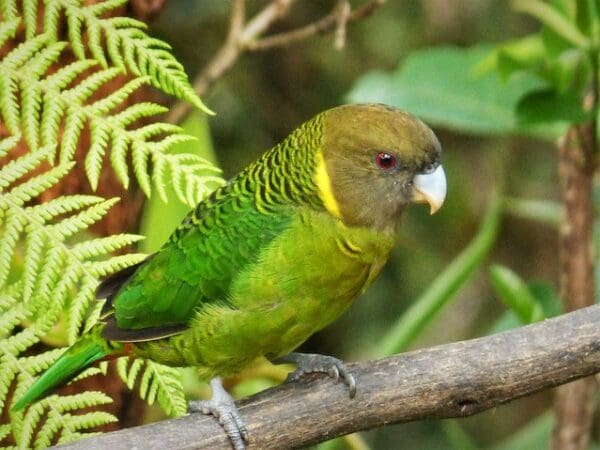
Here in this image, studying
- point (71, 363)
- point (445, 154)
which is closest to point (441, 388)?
point (71, 363)

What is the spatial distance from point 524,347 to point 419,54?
1.49 meters

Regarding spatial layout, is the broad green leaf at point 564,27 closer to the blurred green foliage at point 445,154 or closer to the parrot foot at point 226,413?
the blurred green foliage at point 445,154

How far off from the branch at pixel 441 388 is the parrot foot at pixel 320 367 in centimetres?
1

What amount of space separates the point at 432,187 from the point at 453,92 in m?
1.08

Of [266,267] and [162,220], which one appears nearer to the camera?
[266,267]

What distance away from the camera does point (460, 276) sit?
2359 mm

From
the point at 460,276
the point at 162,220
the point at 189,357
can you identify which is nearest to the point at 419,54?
the point at 460,276

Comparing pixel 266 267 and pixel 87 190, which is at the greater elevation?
pixel 87 190

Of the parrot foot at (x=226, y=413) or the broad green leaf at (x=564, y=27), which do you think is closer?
the parrot foot at (x=226, y=413)

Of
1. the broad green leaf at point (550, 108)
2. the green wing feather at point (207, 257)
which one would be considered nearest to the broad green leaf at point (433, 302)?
the broad green leaf at point (550, 108)

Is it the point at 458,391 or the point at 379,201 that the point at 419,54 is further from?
the point at 458,391

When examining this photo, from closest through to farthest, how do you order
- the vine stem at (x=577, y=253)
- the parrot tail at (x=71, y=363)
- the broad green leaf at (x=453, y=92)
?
the parrot tail at (x=71, y=363)
the vine stem at (x=577, y=253)
the broad green leaf at (x=453, y=92)

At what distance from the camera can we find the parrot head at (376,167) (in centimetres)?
170

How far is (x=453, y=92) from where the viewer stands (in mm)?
2732
